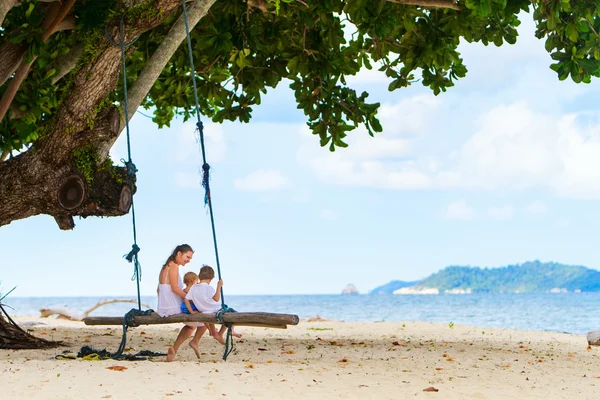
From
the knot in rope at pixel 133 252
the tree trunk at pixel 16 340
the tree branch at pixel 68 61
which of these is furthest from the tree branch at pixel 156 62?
the tree trunk at pixel 16 340

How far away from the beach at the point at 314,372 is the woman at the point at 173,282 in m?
0.53

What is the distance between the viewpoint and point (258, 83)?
11492 millimetres

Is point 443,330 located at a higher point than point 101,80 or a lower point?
lower

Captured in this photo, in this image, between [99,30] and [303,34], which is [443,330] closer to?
[303,34]

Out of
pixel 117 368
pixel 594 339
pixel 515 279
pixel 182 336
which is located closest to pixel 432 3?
pixel 182 336

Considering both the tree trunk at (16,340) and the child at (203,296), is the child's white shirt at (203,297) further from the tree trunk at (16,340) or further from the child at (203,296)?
the tree trunk at (16,340)

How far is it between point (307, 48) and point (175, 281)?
4522 millimetres

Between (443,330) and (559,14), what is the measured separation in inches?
277

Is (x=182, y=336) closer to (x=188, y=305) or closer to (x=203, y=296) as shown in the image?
(x=188, y=305)

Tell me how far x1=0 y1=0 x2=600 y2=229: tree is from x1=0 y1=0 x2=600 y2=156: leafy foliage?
0.02 meters

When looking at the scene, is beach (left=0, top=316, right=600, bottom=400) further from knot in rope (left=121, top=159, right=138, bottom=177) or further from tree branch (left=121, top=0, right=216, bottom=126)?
tree branch (left=121, top=0, right=216, bottom=126)

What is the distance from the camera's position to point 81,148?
898 cm

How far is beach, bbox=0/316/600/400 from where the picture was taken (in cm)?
613

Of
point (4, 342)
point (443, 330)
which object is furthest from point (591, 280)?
point (4, 342)
